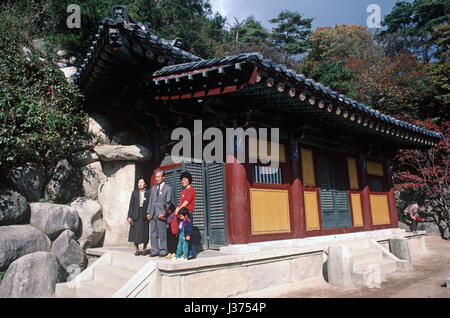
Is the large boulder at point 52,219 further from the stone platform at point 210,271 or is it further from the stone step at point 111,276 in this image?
the stone step at point 111,276

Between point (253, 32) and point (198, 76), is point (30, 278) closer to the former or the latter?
point (198, 76)

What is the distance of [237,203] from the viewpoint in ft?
19.7

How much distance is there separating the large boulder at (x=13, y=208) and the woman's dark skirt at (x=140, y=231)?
2.90m

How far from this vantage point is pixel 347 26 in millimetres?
31750

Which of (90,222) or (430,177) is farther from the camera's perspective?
(430,177)

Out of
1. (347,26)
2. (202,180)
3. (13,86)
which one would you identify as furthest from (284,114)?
(347,26)

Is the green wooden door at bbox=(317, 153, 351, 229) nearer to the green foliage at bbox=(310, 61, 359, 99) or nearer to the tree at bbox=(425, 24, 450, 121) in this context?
the tree at bbox=(425, 24, 450, 121)

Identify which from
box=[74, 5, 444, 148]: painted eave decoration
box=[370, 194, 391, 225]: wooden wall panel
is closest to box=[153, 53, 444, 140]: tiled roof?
box=[74, 5, 444, 148]: painted eave decoration

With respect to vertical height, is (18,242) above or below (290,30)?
below

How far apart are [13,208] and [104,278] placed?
2.92 meters

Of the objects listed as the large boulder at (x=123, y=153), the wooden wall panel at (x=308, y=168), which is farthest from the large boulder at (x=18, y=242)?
the wooden wall panel at (x=308, y=168)

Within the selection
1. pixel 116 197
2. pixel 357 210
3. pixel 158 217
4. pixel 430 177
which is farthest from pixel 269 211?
pixel 430 177
